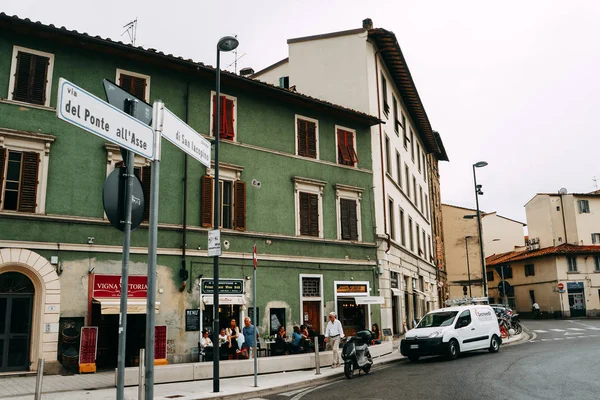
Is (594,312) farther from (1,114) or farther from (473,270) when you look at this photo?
(1,114)

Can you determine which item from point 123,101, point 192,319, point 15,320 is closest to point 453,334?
point 192,319

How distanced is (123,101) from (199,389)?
8.98 meters

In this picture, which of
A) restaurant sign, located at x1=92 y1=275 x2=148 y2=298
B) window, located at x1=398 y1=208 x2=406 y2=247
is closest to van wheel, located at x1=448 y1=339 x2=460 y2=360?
restaurant sign, located at x1=92 y1=275 x2=148 y2=298

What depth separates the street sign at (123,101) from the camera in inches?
219

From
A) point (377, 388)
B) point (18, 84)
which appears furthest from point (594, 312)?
point (18, 84)

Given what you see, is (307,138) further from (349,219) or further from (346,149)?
(349,219)

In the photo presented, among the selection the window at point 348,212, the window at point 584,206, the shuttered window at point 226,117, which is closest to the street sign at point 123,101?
the shuttered window at point 226,117

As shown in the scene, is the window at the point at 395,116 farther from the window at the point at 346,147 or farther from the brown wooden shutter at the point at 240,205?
the brown wooden shutter at the point at 240,205

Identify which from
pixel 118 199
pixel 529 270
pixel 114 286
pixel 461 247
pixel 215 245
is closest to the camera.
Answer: pixel 118 199

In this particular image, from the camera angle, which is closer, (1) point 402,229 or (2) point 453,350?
(2) point 453,350

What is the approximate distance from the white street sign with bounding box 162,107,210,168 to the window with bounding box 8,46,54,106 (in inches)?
493

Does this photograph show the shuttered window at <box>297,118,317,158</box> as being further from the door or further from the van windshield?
the van windshield

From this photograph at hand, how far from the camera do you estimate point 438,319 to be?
1934 cm

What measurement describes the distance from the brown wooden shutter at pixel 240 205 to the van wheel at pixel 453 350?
853 centimetres
